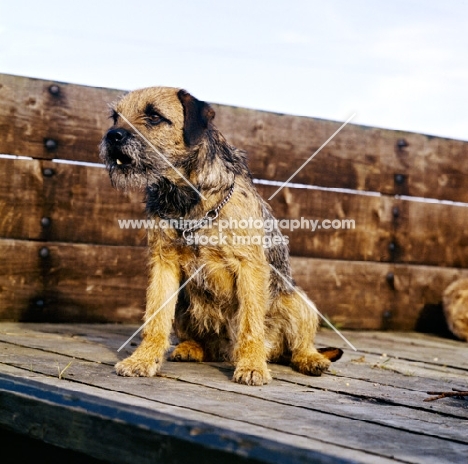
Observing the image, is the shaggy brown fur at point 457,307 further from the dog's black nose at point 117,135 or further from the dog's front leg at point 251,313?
the dog's black nose at point 117,135

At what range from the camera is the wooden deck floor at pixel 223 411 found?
1953 millimetres

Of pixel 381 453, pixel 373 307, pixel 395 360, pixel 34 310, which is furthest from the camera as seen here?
pixel 373 307

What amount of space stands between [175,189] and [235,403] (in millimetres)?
1360

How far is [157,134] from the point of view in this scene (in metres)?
3.57

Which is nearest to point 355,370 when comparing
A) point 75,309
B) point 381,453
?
point 381,453

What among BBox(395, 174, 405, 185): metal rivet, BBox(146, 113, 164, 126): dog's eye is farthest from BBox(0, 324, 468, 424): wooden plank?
BBox(395, 174, 405, 185): metal rivet

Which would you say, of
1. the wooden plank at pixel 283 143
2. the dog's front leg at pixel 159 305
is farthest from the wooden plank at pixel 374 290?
the dog's front leg at pixel 159 305

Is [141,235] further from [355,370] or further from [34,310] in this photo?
[355,370]

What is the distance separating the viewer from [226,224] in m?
3.51

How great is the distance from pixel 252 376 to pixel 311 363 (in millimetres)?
513

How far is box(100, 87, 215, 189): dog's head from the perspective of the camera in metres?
3.54

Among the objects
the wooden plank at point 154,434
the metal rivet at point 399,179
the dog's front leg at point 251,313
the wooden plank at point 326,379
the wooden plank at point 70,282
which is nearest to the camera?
the wooden plank at point 154,434

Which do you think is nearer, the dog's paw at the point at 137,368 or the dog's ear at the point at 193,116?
the dog's paw at the point at 137,368

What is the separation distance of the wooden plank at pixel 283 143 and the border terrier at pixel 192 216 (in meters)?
1.50
